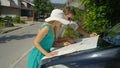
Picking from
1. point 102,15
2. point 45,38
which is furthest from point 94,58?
point 102,15

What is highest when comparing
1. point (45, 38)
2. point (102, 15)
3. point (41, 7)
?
point (45, 38)

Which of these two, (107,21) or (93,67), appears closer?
(93,67)

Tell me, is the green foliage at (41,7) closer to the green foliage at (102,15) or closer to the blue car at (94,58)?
the green foliage at (102,15)

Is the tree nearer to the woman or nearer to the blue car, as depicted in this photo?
the woman

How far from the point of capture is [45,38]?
14.2ft

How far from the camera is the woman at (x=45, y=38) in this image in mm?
4227

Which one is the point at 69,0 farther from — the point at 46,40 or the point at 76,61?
the point at 76,61

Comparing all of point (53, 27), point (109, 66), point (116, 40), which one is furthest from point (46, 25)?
point (109, 66)

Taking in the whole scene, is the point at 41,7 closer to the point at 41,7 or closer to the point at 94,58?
the point at 41,7

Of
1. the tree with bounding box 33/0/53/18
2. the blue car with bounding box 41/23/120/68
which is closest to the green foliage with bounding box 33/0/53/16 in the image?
the tree with bounding box 33/0/53/18

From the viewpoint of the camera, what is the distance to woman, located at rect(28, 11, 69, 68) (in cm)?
423

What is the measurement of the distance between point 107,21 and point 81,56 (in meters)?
6.34

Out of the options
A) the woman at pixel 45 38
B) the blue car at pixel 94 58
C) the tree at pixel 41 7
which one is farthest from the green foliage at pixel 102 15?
the tree at pixel 41 7

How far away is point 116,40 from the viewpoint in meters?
3.63
